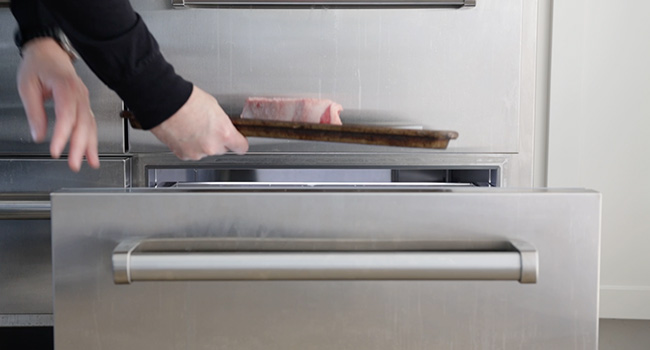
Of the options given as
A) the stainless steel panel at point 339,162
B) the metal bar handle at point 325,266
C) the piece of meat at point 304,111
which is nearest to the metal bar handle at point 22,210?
the stainless steel panel at point 339,162

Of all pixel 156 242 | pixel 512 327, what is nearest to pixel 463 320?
pixel 512 327

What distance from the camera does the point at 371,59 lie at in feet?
3.22

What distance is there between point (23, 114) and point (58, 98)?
46cm

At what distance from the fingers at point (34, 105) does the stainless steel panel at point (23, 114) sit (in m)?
0.38

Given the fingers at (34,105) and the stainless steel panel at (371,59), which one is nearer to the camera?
the fingers at (34,105)

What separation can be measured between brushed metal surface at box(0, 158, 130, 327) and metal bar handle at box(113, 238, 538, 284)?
1.63ft

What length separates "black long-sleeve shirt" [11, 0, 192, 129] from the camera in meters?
0.55

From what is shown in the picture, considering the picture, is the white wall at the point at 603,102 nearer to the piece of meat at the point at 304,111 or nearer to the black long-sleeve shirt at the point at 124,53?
the piece of meat at the point at 304,111

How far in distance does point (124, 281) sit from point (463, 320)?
11.1 inches

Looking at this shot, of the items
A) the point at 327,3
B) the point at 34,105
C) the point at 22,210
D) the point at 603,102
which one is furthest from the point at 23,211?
the point at 603,102

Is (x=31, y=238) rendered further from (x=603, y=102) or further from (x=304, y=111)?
(x=603, y=102)

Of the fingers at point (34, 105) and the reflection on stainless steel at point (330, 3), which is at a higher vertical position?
the reflection on stainless steel at point (330, 3)

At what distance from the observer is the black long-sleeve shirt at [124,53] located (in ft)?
1.81

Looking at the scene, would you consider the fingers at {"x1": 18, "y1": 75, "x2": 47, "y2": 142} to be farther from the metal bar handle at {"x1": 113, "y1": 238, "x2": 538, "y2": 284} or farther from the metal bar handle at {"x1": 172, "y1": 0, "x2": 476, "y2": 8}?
the metal bar handle at {"x1": 172, "y1": 0, "x2": 476, "y2": 8}
